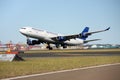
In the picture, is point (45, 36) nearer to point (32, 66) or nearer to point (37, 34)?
point (37, 34)

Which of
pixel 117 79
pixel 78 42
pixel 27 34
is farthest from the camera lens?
pixel 78 42

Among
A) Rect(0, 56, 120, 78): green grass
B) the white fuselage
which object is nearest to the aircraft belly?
the white fuselage

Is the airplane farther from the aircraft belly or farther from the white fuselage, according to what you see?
the aircraft belly

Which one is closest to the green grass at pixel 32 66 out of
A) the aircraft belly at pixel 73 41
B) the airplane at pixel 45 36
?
the airplane at pixel 45 36

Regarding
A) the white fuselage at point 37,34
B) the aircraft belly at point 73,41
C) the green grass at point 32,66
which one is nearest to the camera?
the green grass at point 32,66

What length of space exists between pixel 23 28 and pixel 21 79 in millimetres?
52427

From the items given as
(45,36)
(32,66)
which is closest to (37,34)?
(45,36)

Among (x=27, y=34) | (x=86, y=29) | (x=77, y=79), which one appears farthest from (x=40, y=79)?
(x=86, y=29)

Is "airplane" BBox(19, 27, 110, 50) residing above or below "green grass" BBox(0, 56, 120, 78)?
above

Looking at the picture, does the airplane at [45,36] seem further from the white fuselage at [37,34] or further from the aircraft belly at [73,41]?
the aircraft belly at [73,41]

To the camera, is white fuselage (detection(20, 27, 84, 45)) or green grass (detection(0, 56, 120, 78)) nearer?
green grass (detection(0, 56, 120, 78))

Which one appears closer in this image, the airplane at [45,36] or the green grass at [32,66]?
the green grass at [32,66]

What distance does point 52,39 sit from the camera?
65125 millimetres

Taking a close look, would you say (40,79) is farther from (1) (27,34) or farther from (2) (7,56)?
(1) (27,34)
